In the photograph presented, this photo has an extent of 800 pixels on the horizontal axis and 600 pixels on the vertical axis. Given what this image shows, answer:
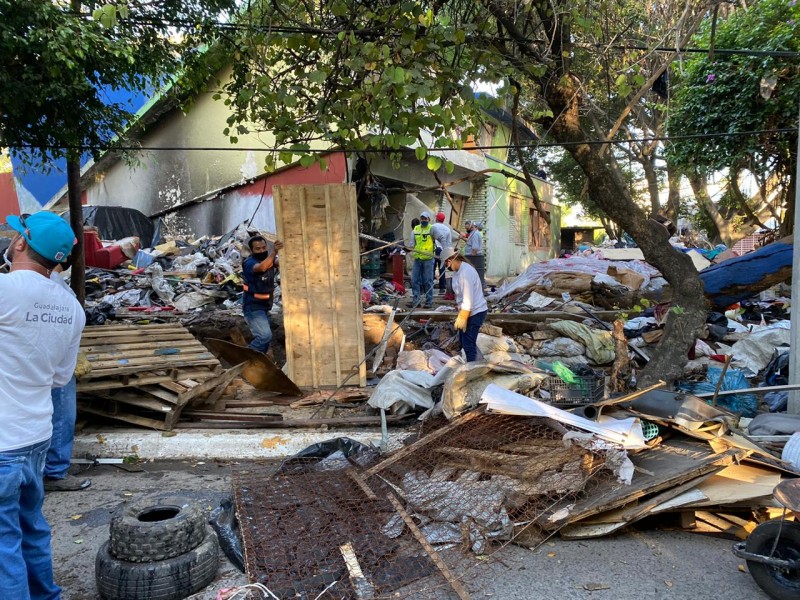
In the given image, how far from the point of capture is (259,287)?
738 centimetres

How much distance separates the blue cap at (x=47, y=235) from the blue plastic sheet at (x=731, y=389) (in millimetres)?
6086

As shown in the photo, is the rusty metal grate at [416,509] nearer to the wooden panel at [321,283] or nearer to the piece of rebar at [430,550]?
the piece of rebar at [430,550]

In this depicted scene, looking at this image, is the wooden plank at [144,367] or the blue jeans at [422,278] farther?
the blue jeans at [422,278]

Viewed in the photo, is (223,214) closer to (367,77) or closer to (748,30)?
(367,77)

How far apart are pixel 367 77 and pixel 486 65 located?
1.28 metres

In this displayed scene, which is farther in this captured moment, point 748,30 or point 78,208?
point 748,30

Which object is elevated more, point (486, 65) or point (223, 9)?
point (223, 9)

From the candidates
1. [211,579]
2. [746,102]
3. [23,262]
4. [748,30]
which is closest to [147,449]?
[211,579]

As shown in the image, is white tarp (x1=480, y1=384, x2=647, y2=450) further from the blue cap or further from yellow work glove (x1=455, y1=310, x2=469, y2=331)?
the blue cap

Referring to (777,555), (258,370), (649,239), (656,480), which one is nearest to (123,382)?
(258,370)

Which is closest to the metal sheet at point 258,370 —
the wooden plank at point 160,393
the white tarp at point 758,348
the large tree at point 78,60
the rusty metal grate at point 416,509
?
the wooden plank at point 160,393

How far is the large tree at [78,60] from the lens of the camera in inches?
211

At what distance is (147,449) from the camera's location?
18.4 ft

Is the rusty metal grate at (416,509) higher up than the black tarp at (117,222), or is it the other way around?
the black tarp at (117,222)
